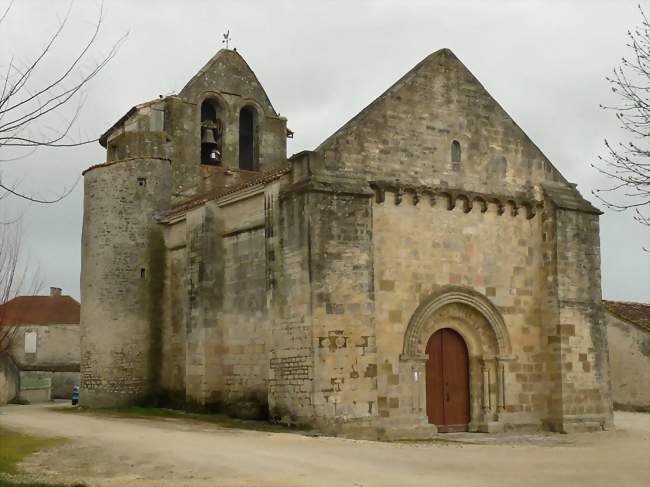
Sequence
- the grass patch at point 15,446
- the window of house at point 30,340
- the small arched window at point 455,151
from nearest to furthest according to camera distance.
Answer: the grass patch at point 15,446 < the small arched window at point 455,151 < the window of house at point 30,340

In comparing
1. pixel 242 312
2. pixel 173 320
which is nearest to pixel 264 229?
pixel 242 312

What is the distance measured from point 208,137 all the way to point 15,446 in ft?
45.2

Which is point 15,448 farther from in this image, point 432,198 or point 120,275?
point 120,275

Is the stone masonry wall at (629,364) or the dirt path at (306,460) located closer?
the dirt path at (306,460)

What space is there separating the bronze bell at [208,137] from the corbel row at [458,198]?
8989mm

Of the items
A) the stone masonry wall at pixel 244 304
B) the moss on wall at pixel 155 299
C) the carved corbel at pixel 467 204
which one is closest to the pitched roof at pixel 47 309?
the moss on wall at pixel 155 299

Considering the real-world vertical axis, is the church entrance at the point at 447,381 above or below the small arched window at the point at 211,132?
below

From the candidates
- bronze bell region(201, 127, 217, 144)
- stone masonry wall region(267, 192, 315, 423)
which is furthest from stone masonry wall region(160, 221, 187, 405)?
stone masonry wall region(267, 192, 315, 423)

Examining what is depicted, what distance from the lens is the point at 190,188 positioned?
25.6 metres

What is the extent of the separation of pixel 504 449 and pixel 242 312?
23.8 feet

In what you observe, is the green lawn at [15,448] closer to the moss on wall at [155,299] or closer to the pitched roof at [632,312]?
the moss on wall at [155,299]

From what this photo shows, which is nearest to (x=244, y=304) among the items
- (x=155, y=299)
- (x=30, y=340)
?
(x=155, y=299)

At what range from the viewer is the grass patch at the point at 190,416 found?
1778 cm

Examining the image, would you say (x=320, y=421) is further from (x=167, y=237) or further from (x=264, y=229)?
(x=167, y=237)
